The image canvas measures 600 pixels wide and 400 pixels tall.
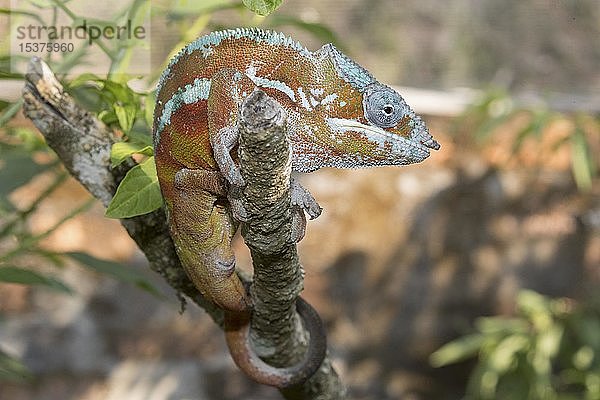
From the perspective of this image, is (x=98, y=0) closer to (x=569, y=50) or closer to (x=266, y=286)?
(x=266, y=286)

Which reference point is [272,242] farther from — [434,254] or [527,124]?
[434,254]

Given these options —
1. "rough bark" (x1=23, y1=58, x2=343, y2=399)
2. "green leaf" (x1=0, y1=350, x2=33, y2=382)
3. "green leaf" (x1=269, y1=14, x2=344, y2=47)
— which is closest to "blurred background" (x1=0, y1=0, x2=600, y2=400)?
"green leaf" (x1=0, y1=350, x2=33, y2=382)

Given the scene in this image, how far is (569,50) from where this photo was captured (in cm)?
236

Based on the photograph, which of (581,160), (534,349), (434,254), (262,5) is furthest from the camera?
(434,254)

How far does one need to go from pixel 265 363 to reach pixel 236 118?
26 cm

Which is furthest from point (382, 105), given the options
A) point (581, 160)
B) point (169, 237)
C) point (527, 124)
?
point (527, 124)

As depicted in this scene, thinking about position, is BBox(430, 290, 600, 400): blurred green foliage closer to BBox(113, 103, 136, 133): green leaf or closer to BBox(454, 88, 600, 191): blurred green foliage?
BBox(454, 88, 600, 191): blurred green foliage

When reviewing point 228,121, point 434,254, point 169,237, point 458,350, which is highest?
point 228,121

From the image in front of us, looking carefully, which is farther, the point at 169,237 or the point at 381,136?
the point at 169,237

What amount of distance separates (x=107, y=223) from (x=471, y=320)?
1.10m

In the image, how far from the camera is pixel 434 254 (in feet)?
7.66

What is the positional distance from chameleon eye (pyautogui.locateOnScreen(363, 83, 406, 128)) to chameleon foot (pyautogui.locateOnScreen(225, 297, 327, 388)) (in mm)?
229

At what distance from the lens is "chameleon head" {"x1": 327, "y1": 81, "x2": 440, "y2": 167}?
0.58 m

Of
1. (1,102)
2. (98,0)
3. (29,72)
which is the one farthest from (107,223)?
(29,72)
